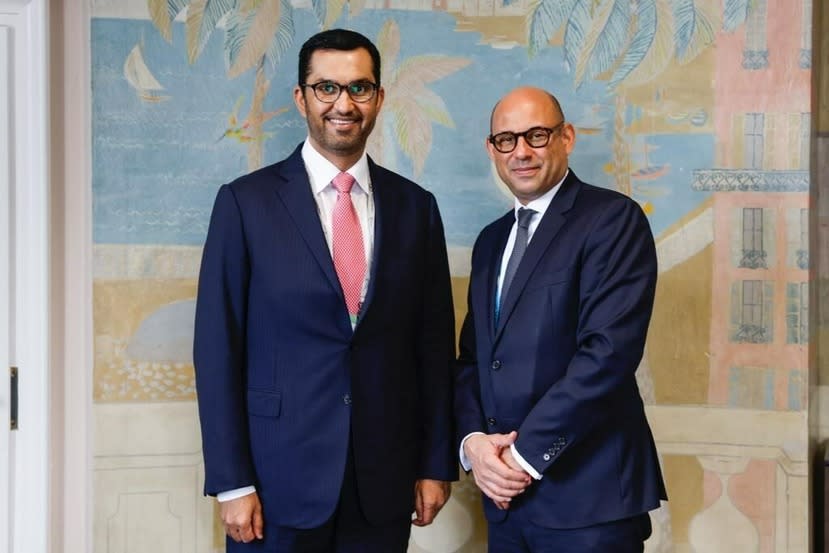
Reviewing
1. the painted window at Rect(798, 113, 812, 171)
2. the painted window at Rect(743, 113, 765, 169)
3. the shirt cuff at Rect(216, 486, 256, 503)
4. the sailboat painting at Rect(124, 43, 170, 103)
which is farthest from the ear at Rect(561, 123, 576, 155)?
the sailboat painting at Rect(124, 43, 170, 103)

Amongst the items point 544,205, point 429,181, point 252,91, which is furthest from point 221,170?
point 544,205

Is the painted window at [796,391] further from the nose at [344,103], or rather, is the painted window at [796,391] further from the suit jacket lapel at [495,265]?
the nose at [344,103]

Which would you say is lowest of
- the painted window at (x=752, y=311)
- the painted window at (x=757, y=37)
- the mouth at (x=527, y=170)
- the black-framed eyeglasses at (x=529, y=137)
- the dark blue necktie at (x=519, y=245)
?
the painted window at (x=752, y=311)

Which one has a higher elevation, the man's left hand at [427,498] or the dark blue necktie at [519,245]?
the dark blue necktie at [519,245]

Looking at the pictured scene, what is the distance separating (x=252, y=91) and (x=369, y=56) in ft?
2.55

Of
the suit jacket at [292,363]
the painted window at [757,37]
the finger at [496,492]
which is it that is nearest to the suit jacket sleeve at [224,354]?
the suit jacket at [292,363]

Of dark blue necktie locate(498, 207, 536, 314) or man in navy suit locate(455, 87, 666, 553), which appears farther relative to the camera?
dark blue necktie locate(498, 207, 536, 314)

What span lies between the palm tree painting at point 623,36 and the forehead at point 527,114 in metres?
0.74

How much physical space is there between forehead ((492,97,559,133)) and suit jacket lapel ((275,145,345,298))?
19.2 inches

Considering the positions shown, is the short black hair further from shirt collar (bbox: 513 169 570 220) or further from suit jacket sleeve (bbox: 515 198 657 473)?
suit jacket sleeve (bbox: 515 198 657 473)

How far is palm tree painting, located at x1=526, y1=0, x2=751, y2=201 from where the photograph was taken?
285 cm

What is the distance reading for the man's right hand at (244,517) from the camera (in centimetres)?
209

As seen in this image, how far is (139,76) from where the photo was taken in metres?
2.80

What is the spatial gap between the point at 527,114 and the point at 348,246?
1.72 ft
